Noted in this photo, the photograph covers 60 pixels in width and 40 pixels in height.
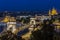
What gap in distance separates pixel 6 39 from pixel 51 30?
245cm

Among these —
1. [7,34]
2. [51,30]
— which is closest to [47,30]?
[51,30]

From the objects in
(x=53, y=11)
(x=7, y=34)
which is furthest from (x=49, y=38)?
(x=53, y=11)

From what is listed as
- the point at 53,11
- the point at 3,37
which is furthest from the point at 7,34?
the point at 53,11

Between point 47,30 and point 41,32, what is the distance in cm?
28

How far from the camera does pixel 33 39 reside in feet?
45.8

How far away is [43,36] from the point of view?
14.0 meters

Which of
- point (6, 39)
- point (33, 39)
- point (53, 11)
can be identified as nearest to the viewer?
point (6, 39)

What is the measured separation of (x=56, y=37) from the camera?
558 inches

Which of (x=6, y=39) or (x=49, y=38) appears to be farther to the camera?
(x=49, y=38)

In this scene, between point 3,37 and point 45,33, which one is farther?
point 45,33

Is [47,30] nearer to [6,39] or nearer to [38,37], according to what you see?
[38,37]

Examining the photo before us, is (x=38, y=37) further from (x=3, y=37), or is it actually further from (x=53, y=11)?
Result: (x=53, y=11)

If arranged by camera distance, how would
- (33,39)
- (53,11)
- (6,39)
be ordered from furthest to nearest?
(53,11), (33,39), (6,39)

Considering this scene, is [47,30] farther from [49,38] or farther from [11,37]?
[11,37]
